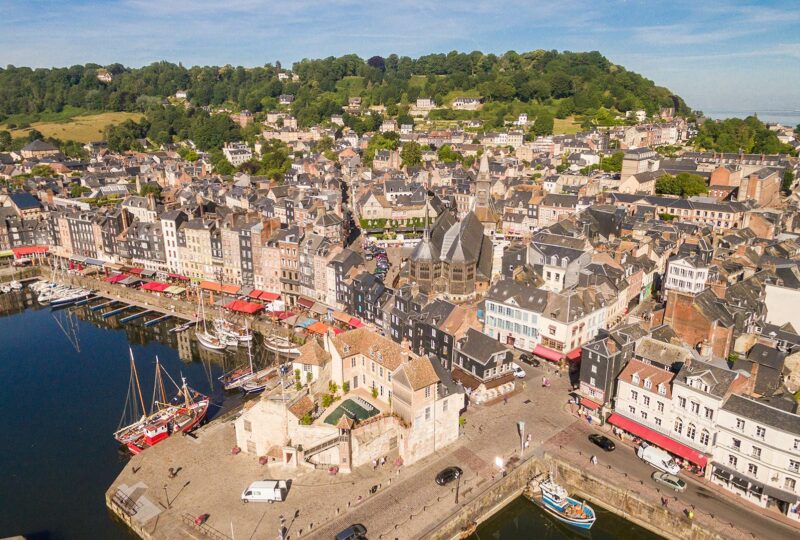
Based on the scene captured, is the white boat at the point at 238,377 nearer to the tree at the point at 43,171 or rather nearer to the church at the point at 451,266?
the church at the point at 451,266

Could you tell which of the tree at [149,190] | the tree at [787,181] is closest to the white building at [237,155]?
the tree at [149,190]

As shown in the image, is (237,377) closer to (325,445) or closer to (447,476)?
(325,445)

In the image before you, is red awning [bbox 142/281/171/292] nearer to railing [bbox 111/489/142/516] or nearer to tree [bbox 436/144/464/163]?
railing [bbox 111/489/142/516]

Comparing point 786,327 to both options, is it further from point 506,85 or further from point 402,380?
point 506,85

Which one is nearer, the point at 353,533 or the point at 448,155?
the point at 353,533

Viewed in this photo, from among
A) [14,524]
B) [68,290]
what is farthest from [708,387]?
[68,290]

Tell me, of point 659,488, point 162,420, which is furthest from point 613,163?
point 162,420
